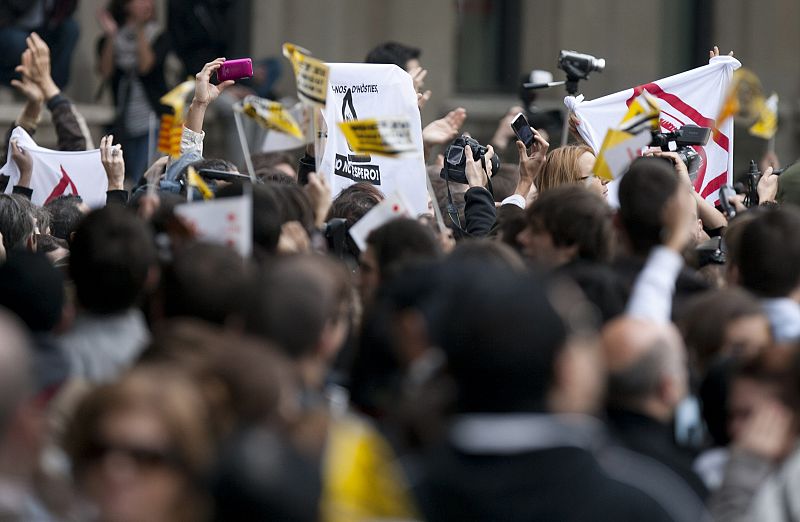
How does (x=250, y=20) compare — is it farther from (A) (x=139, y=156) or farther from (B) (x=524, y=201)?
(B) (x=524, y=201)

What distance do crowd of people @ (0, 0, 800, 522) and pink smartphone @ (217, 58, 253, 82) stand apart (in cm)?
156

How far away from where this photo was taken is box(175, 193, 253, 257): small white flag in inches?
185

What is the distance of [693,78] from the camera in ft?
25.8

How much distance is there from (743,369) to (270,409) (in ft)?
3.85

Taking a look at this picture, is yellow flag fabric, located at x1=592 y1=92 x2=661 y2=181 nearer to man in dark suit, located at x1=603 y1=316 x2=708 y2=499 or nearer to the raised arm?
man in dark suit, located at x1=603 y1=316 x2=708 y2=499

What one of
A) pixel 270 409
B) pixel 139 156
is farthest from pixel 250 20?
pixel 270 409

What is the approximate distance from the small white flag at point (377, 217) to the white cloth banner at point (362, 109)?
1.67m

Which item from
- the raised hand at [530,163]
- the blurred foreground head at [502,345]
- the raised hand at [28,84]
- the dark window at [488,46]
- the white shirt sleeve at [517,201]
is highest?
the blurred foreground head at [502,345]

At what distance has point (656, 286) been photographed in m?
4.52

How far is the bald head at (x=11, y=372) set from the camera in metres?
3.01

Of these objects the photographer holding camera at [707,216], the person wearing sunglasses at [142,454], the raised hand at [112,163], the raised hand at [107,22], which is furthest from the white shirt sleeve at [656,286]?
the raised hand at [107,22]

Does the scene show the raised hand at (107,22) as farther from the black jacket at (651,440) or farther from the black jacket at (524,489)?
the black jacket at (524,489)

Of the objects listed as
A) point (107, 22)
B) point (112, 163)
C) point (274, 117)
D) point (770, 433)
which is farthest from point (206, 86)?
point (107, 22)

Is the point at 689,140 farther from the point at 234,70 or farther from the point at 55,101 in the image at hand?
the point at 55,101
